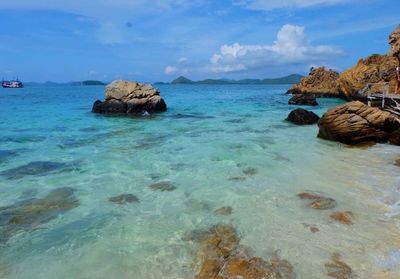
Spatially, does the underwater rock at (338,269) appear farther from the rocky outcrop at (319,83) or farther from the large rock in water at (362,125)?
the rocky outcrop at (319,83)

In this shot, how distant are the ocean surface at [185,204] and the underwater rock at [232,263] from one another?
0.63 ft

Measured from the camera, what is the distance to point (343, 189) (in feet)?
33.2

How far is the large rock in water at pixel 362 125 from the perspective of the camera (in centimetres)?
1625

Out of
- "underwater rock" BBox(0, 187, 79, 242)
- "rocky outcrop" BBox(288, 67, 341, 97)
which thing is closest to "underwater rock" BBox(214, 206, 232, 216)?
"underwater rock" BBox(0, 187, 79, 242)

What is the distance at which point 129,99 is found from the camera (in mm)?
32562

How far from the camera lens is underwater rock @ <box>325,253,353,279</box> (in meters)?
5.85

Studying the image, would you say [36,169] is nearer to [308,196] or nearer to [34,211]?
[34,211]

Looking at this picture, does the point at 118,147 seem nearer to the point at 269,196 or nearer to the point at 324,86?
the point at 269,196

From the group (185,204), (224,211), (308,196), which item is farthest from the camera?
(308,196)

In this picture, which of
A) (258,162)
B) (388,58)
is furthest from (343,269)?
(388,58)

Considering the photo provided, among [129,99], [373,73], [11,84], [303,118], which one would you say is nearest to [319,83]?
[373,73]

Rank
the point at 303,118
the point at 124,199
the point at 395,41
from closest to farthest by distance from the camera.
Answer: the point at 124,199, the point at 303,118, the point at 395,41

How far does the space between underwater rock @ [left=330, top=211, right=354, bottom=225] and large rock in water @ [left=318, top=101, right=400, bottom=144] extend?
28.9 ft

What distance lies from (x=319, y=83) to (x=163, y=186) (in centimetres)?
6354
